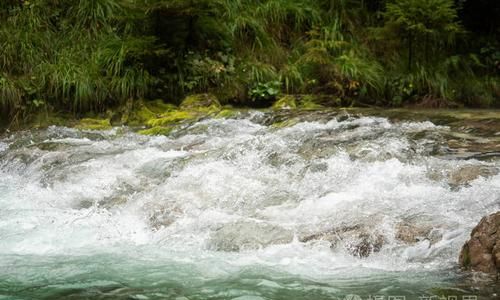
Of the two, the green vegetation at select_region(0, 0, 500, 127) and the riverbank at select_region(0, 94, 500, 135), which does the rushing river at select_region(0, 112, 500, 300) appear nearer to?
the riverbank at select_region(0, 94, 500, 135)

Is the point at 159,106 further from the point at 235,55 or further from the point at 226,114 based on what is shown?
the point at 235,55

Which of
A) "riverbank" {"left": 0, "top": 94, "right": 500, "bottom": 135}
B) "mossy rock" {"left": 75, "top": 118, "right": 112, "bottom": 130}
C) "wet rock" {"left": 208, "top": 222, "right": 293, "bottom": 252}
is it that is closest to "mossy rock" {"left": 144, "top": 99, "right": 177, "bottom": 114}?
"riverbank" {"left": 0, "top": 94, "right": 500, "bottom": 135}

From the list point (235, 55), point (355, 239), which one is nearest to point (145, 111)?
point (235, 55)

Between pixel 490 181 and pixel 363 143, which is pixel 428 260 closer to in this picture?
pixel 490 181

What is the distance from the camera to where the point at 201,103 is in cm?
770

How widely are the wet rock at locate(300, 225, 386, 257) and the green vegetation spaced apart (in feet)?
14.0

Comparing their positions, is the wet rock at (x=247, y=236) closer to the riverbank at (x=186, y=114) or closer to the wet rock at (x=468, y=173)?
the wet rock at (x=468, y=173)

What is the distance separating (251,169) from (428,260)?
2.02 meters

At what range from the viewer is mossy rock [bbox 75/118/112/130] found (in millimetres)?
7133

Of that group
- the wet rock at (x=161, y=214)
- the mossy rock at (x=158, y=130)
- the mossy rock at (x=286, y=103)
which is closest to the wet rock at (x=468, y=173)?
the wet rock at (x=161, y=214)

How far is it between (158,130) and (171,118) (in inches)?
18.8

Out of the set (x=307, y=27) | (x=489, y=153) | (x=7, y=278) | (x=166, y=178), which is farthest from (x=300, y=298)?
(x=307, y=27)

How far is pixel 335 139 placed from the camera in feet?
17.3

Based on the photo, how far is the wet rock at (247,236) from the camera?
3340 millimetres
